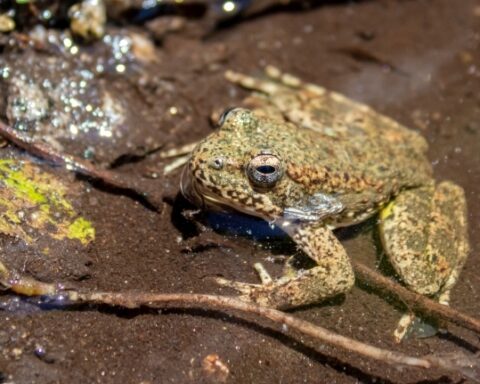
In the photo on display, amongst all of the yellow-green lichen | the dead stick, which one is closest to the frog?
the dead stick

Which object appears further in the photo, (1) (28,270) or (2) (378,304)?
(2) (378,304)

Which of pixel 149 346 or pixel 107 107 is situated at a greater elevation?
pixel 107 107

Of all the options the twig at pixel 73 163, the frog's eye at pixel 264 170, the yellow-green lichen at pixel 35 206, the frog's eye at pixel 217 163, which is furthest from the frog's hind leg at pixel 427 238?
the yellow-green lichen at pixel 35 206

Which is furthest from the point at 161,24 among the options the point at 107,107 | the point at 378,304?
the point at 378,304

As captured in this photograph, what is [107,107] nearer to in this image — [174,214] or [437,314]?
[174,214]

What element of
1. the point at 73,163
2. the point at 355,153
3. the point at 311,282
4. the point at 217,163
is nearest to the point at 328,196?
the point at 355,153

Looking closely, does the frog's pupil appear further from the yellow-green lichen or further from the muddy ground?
the yellow-green lichen
